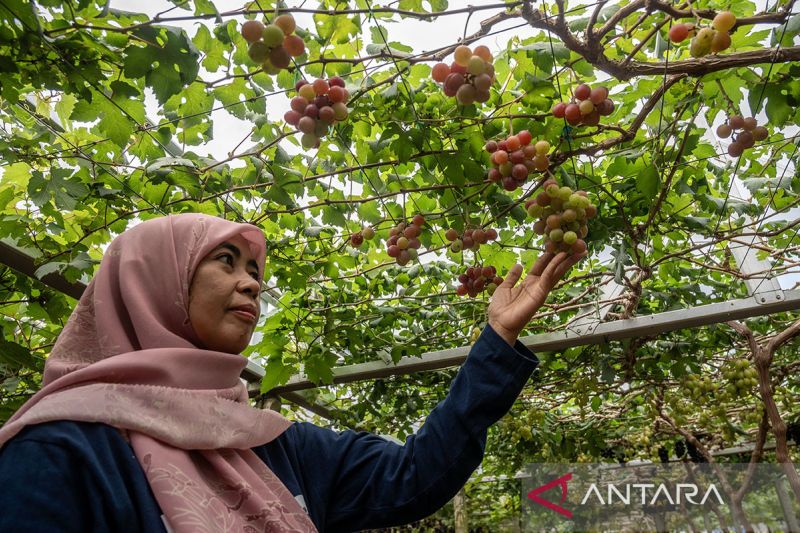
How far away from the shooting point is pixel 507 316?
145cm

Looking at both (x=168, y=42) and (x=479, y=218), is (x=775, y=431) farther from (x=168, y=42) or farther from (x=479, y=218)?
(x=168, y=42)

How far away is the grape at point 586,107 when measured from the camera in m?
1.69

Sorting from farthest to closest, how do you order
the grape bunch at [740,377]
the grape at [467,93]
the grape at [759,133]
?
the grape bunch at [740,377] → the grape at [759,133] → the grape at [467,93]

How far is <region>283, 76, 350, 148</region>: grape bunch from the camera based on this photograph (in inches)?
62.6

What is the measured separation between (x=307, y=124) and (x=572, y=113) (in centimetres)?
77

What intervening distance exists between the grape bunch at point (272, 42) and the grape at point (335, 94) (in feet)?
0.83

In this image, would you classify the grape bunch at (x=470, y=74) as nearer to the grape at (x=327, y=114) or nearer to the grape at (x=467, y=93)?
the grape at (x=467, y=93)

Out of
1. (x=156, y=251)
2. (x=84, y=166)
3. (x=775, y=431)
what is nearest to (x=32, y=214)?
(x=84, y=166)

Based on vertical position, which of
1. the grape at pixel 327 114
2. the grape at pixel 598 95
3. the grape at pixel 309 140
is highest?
the grape at pixel 598 95

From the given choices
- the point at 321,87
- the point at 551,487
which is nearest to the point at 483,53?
the point at 321,87

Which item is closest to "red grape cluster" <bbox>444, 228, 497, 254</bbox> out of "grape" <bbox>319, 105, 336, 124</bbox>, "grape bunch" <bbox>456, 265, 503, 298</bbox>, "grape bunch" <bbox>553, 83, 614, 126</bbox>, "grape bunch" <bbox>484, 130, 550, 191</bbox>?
"grape bunch" <bbox>456, 265, 503, 298</bbox>

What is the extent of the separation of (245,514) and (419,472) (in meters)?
0.45

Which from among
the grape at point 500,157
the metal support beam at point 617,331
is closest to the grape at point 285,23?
the grape at point 500,157

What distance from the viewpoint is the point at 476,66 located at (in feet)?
4.92
